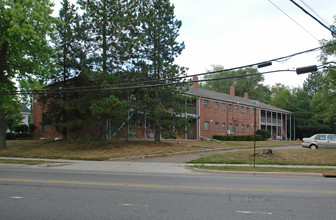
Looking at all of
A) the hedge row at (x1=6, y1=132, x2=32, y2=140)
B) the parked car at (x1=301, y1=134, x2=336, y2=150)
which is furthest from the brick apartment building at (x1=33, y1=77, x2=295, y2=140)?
the parked car at (x1=301, y1=134, x2=336, y2=150)

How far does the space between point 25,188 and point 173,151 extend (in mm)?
13361

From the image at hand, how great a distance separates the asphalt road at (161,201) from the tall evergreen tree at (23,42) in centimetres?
1416

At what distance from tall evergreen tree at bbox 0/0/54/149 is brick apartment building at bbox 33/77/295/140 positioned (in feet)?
25.7

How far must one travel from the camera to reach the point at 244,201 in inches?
265

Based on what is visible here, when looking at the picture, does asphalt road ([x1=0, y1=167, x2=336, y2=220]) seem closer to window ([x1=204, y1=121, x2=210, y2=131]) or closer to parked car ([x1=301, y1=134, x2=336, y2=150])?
parked car ([x1=301, y1=134, x2=336, y2=150])

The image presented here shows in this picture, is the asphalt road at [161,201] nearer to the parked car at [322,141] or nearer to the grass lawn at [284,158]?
the grass lawn at [284,158]

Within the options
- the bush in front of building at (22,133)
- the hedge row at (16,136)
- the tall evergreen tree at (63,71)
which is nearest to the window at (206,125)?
the tall evergreen tree at (63,71)

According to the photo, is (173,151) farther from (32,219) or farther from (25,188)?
(32,219)

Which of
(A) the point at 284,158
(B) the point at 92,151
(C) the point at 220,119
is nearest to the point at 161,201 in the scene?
(A) the point at 284,158

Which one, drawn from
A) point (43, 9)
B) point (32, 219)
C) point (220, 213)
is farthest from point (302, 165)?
point (43, 9)

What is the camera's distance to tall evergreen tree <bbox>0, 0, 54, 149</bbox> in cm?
1964

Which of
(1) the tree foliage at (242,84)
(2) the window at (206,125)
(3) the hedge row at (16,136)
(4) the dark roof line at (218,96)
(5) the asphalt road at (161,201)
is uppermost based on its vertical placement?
(1) the tree foliage at (242,84)

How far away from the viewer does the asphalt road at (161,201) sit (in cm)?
550

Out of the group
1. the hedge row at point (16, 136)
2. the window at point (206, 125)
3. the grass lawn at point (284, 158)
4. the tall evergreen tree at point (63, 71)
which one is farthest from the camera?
the window at point (206, 125)
